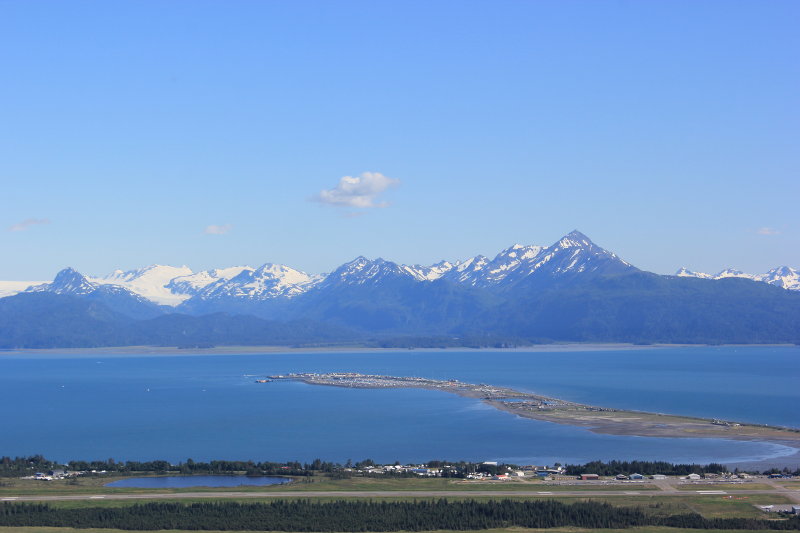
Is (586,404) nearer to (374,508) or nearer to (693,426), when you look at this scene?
(693,426)

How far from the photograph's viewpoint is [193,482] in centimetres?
7069

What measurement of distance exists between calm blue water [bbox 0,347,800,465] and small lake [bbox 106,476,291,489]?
903 centimetres

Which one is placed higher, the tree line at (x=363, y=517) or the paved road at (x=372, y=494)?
the paved road at (x=372, y=494)

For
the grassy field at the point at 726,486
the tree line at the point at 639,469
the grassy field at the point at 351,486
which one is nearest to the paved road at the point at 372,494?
the grassy field at the point at 726,486

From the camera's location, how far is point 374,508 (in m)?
59.8

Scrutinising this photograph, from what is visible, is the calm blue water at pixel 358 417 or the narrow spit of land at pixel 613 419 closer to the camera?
the calm blue water at pixel 358 417

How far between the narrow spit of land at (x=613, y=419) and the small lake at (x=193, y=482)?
3674 centimetres

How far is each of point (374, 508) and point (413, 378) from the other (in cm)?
10510

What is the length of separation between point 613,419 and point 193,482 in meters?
48.8

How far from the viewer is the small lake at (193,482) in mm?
69375

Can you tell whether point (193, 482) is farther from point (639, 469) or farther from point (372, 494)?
point (639, 469)

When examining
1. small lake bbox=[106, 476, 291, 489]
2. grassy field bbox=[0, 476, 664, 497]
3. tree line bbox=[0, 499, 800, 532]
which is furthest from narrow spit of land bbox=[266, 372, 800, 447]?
small lake bbox=[106, 476, 291, 489]

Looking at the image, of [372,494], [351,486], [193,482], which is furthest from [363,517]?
[193,482]

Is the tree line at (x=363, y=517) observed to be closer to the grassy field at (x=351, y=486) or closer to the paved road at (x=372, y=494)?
the paved road at (x=372, y=494)
